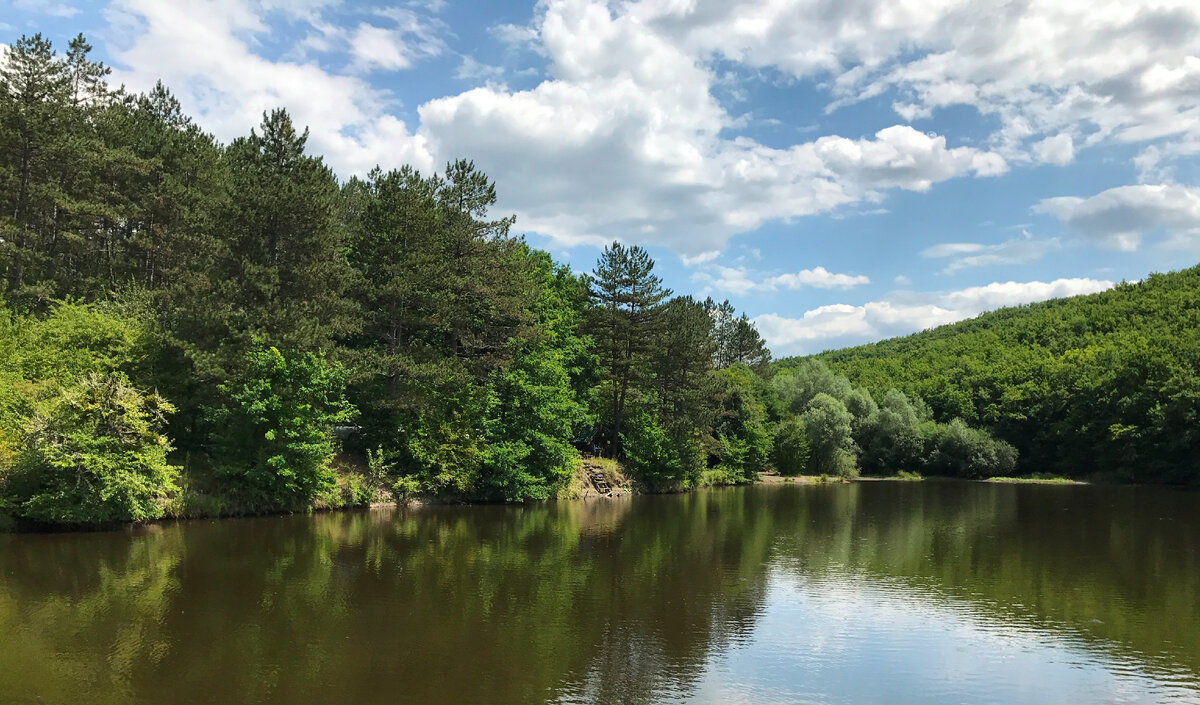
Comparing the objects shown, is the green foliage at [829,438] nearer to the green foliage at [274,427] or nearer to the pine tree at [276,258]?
the pine tree at [276,258]

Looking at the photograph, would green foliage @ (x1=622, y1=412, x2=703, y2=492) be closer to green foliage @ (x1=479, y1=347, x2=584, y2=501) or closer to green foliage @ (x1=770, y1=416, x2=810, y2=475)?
green foliage @ (x1=479, y1=347, x2=584, y2=501)

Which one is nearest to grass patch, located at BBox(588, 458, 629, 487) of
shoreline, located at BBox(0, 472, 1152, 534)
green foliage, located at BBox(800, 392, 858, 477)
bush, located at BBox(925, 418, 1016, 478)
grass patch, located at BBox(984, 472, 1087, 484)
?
shoreline, located at BBox(0, 472, 1152, 534)

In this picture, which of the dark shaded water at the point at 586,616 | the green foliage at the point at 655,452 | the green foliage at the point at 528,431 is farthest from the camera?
the green foliage at the point at 655,452

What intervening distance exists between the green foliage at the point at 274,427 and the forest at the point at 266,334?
108mm

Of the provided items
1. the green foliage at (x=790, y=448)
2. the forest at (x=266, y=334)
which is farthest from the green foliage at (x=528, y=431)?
the green foliage at (x=790, y=448)

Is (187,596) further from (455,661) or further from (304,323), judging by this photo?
(304,323)

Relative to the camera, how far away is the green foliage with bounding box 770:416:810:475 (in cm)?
7138

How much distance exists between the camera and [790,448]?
71.6 metres

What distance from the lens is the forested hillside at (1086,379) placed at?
223 ft

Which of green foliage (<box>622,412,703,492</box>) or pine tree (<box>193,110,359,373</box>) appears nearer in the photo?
pine tree (<box>193,110,359,373</box>)

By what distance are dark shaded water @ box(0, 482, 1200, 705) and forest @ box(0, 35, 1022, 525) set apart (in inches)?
132

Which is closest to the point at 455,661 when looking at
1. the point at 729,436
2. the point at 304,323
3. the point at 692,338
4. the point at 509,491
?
the point at 304,323

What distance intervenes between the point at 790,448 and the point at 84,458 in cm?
5988

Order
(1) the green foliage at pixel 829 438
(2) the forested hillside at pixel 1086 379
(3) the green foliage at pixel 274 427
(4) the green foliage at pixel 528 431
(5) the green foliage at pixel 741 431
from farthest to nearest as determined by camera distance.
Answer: (1) the green foliage at pixel 829 438
(2) the forested hillside at pixel 1086 379
(5) the green foliage at pixel 741 431
(4) the green foliage at pixel 528 431
(3) the green foliage at pixel 274 427
